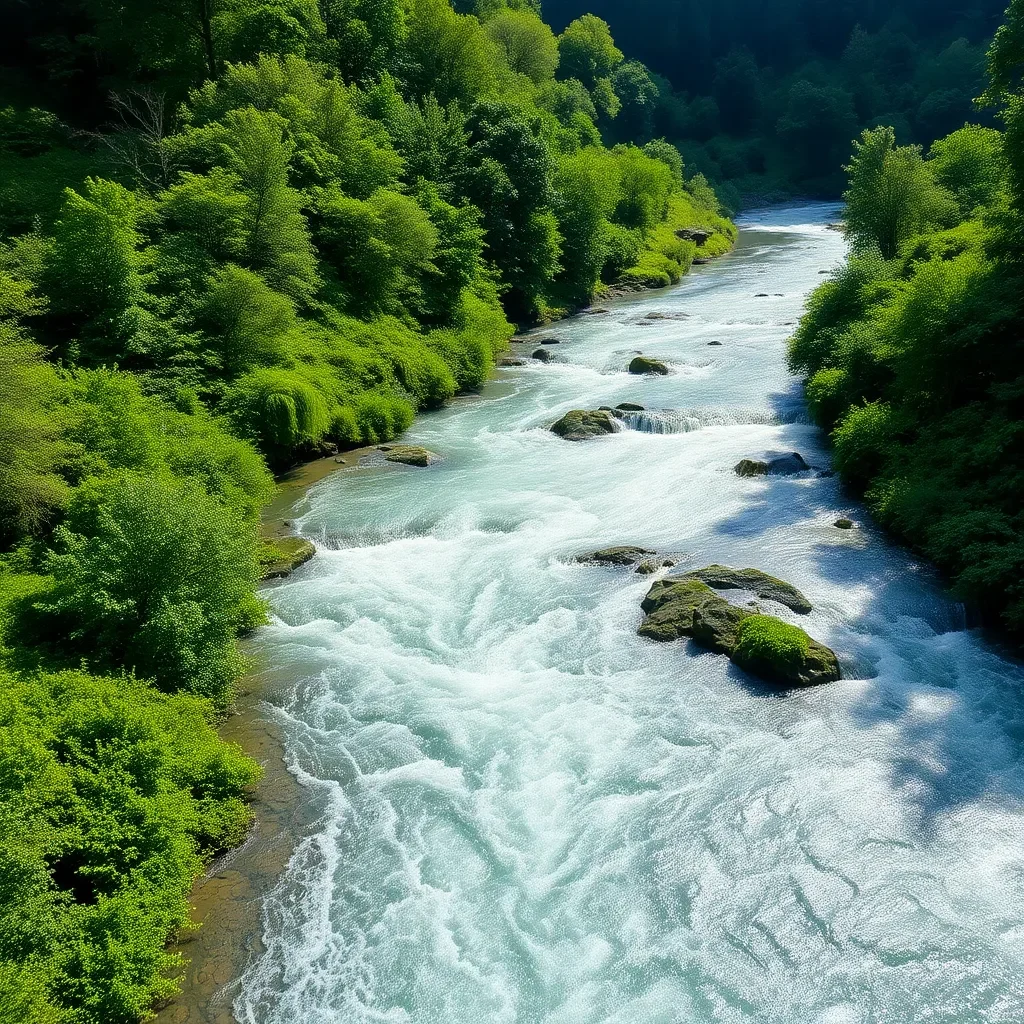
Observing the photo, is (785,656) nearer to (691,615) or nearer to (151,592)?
(691,615)

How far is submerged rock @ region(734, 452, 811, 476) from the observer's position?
3067 centimetres

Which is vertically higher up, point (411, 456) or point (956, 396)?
point (956, 396)

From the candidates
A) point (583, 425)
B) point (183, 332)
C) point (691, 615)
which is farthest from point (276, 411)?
point (691, 615)

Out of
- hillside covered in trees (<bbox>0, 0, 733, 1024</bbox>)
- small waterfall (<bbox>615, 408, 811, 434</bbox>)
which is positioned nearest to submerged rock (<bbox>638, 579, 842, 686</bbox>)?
hillside covered in trees (<bbox>0, 0, 733, 1024</bbox>)

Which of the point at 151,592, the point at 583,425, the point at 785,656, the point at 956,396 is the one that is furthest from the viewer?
the point at 583,425

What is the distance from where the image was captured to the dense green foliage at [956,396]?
2166cm

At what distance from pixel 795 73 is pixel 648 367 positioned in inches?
6555

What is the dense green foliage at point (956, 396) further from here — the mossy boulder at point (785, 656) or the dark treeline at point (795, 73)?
the dark treeline at point (795, 73)

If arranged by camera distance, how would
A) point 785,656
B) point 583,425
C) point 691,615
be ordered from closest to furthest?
point 785,656 < point 691,615 < point 583,425

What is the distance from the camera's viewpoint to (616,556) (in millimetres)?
24766

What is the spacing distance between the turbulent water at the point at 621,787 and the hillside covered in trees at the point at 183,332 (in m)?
2.65

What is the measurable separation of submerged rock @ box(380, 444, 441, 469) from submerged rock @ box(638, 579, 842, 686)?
14023mm

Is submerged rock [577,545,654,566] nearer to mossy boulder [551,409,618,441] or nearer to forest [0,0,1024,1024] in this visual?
forest [0,0,1024,1024]

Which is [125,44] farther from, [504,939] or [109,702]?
[504,939]
